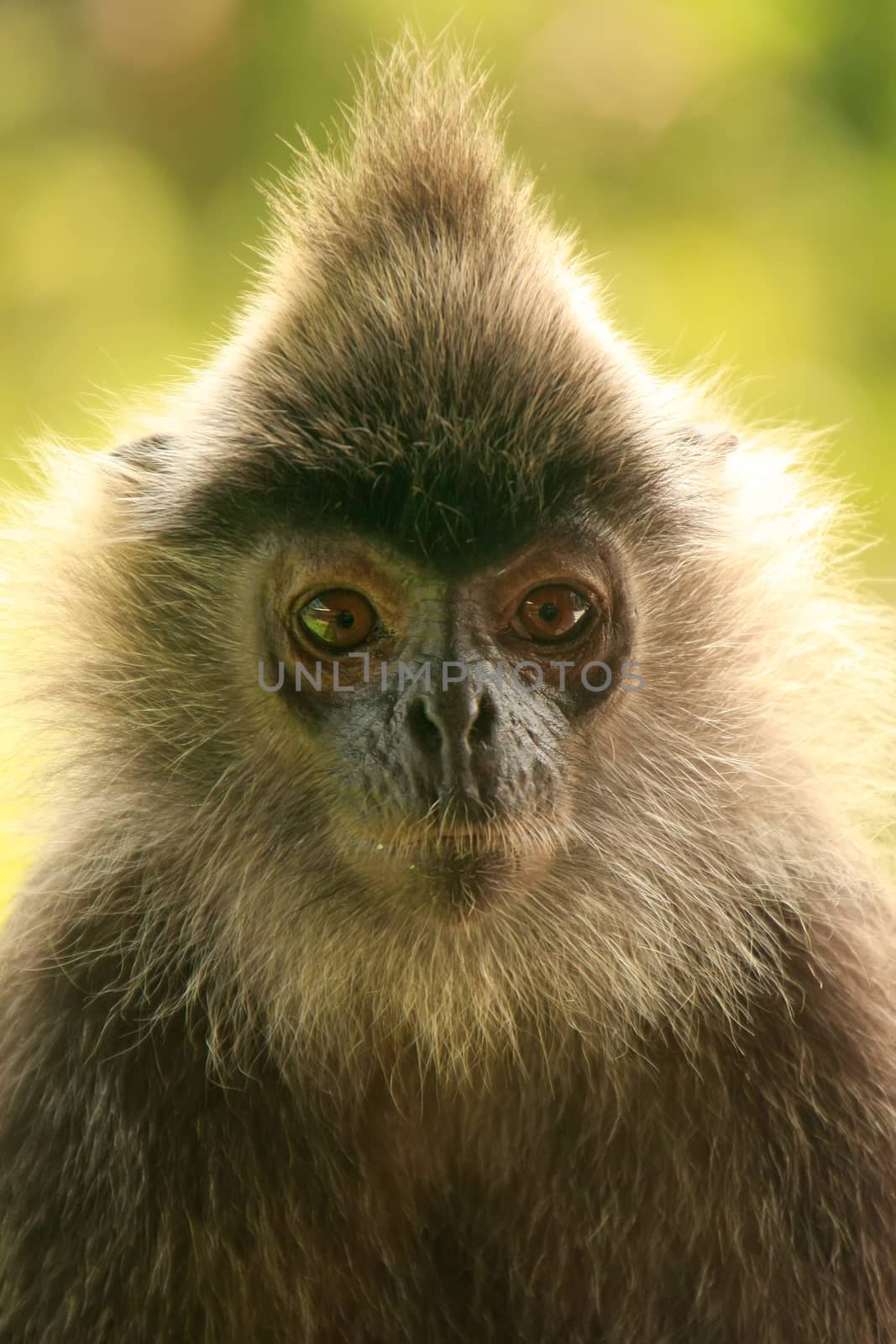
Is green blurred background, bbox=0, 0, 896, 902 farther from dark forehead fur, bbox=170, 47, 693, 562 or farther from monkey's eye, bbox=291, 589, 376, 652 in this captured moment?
monkey's eye, bbox=291, 589, 376, 652

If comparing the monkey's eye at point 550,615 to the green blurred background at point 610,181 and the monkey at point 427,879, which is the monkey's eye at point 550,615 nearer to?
the monkey at point 427,879

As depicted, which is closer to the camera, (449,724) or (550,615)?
(449,724)

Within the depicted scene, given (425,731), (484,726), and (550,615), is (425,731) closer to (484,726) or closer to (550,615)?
(484,726)

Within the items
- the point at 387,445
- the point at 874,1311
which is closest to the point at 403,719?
the point at 387,445

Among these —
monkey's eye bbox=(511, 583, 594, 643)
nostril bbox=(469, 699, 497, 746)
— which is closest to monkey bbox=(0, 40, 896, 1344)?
monkey's eye bbox=(511, 583, 594, 643)

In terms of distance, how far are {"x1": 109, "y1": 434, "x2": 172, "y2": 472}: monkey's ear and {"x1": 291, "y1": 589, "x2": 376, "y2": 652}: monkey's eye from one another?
0.68 meters

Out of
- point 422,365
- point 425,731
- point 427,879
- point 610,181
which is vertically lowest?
point 427,879

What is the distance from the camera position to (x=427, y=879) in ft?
12.5

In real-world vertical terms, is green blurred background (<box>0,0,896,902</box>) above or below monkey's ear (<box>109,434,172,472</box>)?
above

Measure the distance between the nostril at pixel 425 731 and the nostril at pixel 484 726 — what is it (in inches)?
2.8

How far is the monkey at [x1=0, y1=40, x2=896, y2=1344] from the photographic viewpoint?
3.98 metres

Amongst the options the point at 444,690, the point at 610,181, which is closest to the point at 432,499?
the point at 444,690

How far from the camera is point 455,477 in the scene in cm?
398

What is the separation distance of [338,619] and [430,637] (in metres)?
0.23
